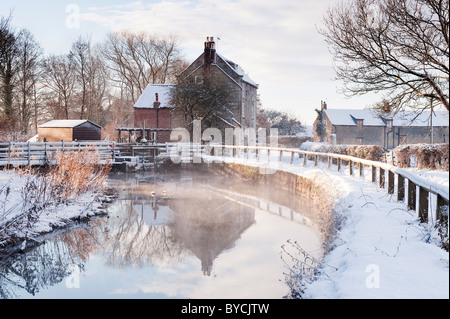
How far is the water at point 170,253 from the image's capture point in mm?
6617

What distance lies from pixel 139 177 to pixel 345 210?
15866 millimetres

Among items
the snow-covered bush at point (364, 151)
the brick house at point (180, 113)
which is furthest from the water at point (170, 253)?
the brick house at point (180, 113)

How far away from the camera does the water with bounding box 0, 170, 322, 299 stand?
6617mm

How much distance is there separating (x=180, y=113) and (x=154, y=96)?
509 cm

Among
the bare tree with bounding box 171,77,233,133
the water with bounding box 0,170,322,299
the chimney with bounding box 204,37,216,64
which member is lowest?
the water with bounding box 0,170,322,299

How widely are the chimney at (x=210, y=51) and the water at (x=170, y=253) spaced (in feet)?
84.3

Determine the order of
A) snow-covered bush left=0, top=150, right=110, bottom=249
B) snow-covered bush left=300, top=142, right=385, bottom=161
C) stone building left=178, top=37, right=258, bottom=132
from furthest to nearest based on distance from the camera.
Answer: stone building left=178, top=37, right=258, bottom=132
snow-covered bush left=300, top=142, right=385, bottom=161
snow-covered bush left=0, top=150, right=110, bottom=249

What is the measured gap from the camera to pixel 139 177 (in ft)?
72.8

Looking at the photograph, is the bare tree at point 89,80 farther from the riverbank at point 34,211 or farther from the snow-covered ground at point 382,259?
the snow-covered ground at point 382,259

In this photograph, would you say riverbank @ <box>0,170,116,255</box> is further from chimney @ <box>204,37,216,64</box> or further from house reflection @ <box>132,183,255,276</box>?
chimney @ <box>204,37,216,64</box>

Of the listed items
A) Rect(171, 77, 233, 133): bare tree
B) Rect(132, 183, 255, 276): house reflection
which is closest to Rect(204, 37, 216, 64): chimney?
Rect(171, 77, 233, 133): bare tree
